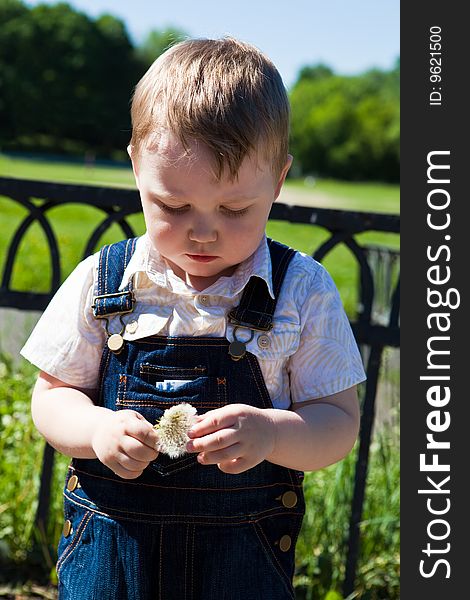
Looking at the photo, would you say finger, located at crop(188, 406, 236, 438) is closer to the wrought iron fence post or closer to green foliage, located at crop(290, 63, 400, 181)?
the wrought iron fence post

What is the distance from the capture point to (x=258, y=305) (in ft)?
5.38

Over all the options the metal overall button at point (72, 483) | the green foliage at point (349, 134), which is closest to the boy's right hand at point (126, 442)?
the metal overall button at point (72, 483)

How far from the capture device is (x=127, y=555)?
5.23 ft

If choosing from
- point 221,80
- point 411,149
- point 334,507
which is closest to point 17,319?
point 334,507

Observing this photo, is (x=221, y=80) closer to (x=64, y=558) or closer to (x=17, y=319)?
(x=64, y=558)

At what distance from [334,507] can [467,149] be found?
131 cm

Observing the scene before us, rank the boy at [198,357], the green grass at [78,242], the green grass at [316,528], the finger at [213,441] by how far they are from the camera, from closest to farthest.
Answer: the finger at [213,441] < the boy at [198,357] < the green grass at [316,528] < the green grass at [78,242]

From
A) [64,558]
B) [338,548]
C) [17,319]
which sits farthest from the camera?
[17,319]

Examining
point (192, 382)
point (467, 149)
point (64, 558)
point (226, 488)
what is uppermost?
point (467, 149)

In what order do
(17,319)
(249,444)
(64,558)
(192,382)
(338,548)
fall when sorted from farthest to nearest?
(17,319) < (338,548) < (64,558) < (192,382) < (249,444)

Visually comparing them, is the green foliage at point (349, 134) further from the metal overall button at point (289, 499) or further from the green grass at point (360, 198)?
the metal overall button at point (289, 499)

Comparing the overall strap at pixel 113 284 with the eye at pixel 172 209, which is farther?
the overall strap at pixel 113 284

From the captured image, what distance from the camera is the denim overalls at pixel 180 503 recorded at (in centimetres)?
159

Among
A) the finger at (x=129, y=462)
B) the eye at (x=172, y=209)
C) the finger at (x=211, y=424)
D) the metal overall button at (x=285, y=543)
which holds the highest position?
the eye at (x=172, y=209)
